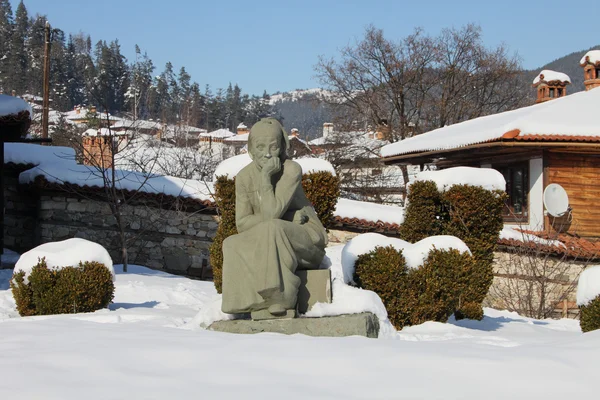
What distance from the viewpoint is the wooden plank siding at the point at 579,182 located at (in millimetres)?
16938

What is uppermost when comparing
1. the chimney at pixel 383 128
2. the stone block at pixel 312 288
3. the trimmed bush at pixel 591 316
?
the chimney at pixel 383 128

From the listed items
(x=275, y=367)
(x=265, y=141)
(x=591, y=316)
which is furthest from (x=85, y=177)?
(x=275, y=367)

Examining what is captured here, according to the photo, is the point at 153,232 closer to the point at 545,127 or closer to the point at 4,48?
the point at 545,127

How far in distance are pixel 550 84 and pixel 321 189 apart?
16509 mm

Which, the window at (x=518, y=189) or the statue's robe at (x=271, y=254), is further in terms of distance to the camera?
the window at (x=518, y=189)

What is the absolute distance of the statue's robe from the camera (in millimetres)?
5848

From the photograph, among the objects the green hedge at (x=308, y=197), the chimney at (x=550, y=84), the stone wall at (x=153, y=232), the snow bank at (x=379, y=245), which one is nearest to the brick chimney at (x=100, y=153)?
the stone wall at (x=153, y=232)

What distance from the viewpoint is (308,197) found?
959 cm

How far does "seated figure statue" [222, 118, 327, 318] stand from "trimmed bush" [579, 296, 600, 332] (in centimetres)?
332

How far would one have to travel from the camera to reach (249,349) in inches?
167

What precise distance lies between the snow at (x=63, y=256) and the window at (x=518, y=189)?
1216cm

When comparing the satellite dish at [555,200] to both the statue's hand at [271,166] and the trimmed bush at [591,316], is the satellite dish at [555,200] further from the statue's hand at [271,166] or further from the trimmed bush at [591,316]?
the statue's hand at [271,166]

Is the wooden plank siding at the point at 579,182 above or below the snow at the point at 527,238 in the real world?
above

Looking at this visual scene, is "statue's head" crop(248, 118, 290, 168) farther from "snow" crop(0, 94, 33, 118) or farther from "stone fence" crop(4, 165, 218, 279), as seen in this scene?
"stone fence" crop(4, 165, 218, 279)
